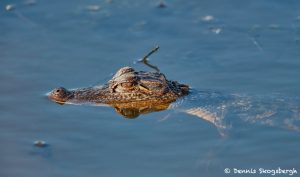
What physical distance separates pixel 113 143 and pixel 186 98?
1426 mm

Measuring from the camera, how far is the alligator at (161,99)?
9.21m

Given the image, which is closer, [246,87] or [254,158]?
[254,158]

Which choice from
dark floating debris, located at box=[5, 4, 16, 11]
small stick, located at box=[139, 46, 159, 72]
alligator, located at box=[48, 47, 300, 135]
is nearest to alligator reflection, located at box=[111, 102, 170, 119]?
alligator, located at box=[48, 47, 300, 135]

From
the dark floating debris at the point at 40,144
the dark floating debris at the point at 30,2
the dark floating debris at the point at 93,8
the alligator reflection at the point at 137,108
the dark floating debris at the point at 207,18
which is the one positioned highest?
the dark floating debris at the point at 30,2

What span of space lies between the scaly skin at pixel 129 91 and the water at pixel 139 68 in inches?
5.8

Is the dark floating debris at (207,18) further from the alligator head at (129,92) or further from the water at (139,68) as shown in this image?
the alligator head at (129,92)

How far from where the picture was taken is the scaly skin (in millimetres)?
9258

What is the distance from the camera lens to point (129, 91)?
9312 millimetres

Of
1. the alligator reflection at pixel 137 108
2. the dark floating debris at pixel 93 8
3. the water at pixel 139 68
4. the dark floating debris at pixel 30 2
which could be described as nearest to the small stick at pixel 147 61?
the water at pixel 139 68

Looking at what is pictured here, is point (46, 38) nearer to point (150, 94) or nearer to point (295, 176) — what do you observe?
point (150, 94)

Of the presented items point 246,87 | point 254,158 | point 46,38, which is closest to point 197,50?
point 246,87

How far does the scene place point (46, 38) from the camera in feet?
36.2

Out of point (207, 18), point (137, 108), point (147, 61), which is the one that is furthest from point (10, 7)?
point (137, 108)

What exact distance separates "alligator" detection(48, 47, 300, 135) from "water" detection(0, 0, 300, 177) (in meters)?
0.14
